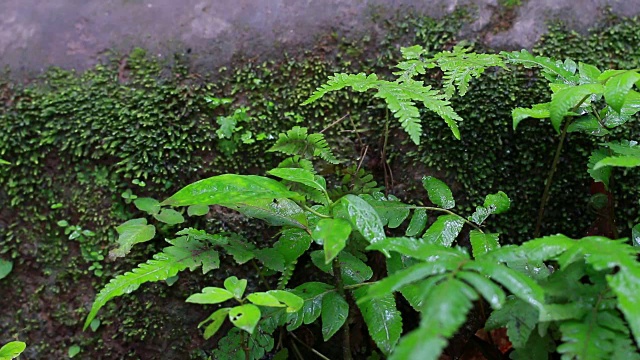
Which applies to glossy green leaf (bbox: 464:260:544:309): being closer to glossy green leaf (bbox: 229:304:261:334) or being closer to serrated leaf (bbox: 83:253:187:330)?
glossy green leaf (bbox: 229:304:261:334)

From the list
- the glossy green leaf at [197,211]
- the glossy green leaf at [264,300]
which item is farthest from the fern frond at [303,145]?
the glossy green leaf at [264,300]

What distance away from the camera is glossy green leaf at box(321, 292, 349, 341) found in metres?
1.65

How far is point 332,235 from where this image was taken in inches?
53.4

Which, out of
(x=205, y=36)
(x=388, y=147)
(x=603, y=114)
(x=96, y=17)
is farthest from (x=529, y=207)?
(x=96, y=17)

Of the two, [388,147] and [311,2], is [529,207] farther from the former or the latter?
[311,2]

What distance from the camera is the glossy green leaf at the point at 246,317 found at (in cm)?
133

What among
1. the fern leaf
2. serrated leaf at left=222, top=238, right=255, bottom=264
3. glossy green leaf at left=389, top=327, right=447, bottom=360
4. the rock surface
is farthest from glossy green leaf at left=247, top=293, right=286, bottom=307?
the rock surface

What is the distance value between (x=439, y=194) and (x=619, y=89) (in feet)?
2.39

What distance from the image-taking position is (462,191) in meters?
2.30

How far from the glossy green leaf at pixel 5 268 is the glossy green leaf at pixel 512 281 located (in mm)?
2163

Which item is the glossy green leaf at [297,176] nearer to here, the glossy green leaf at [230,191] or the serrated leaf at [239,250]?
the glossy green leaf at [230,191]

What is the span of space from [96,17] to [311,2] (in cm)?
121

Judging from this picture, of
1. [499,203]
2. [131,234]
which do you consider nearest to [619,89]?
[499,203]

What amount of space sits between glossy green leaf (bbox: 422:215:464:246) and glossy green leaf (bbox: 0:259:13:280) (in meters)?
1.94
